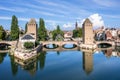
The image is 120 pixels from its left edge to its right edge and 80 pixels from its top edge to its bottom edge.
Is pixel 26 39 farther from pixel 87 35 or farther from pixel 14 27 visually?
pixel 87 35

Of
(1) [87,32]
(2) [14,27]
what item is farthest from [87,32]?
Result: (2) [14,27]

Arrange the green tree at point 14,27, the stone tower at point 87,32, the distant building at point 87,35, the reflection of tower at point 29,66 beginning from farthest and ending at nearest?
the stone tower at point 87,32, the distant building at point 87,35, the green tree at point 14,27, the reflection of tower at point 29,66

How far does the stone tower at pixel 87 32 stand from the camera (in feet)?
263

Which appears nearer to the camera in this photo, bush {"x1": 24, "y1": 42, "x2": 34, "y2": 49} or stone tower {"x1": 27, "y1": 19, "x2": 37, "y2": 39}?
bush {"x1": 24, "y1": 42, "x2": 34, "y2": 49}

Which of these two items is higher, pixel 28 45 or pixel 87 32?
pixel 87 32

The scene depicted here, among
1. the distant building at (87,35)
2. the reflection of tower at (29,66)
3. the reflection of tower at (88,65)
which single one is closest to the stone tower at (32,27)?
the distant building at (87,35)

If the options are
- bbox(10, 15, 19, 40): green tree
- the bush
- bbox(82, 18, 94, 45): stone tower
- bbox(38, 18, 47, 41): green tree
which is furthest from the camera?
bbox(38, 18, 47, 41): green tree

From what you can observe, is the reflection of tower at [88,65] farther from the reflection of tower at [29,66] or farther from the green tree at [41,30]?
the green tree at [41,30]

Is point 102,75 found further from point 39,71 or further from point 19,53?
point 19,53

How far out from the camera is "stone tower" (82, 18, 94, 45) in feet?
263

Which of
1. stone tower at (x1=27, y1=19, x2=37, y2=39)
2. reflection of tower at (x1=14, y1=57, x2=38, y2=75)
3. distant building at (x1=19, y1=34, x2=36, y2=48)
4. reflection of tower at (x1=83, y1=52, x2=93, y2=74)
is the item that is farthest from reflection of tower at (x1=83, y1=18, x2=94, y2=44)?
reflection of tower at (x1=14, y1=57, x2=38, y2=75)

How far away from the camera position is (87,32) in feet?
266

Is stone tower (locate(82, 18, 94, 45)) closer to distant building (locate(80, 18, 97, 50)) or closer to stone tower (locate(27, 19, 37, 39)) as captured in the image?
distant building (locate(80, 18, 97, 50))

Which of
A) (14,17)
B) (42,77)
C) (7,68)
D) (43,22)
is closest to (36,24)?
(43,22)
